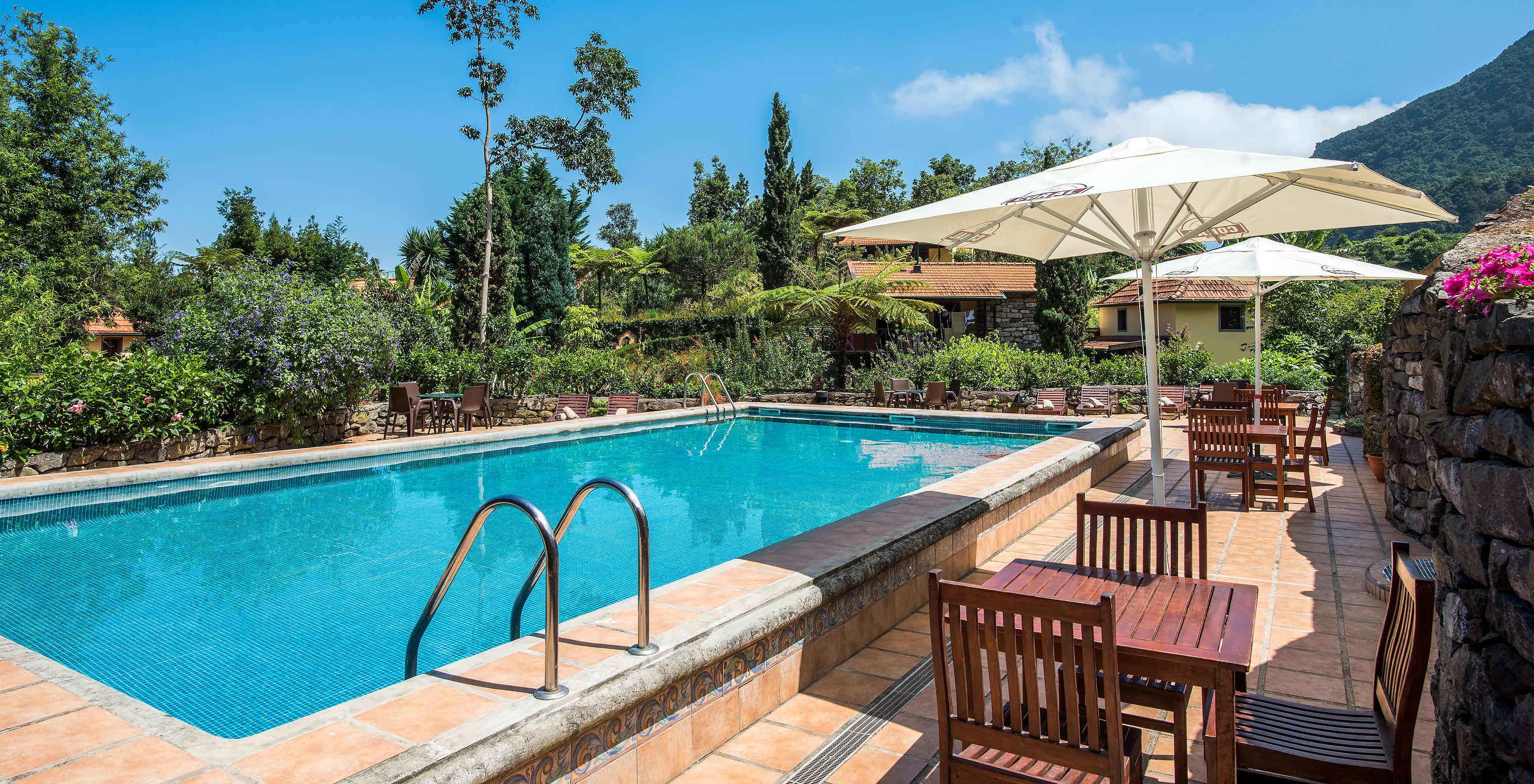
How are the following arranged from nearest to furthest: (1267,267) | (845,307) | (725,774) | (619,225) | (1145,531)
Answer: (725,774), (1145,531), (1267,267), (845,307), (619,225)

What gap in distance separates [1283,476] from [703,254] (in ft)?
90.1

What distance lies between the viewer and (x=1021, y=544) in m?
5.68

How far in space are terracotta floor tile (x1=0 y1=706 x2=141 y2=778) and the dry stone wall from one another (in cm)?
344

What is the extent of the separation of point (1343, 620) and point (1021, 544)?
203 centimetres

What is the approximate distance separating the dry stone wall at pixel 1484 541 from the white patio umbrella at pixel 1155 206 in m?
1.41

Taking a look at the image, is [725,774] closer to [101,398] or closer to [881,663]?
[881,663]

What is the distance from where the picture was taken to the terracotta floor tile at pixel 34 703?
7.60 ft

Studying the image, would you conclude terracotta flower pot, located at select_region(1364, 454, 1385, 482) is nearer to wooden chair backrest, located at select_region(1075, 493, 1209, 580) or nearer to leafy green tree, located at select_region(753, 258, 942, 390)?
wooden chair backrest, located at select_region(1075, 493, 1209, 580)

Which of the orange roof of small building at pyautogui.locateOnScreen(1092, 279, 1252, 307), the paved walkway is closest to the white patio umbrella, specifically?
the paved walkway

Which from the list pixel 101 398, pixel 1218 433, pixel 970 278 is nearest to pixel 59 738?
pixel 1218 433

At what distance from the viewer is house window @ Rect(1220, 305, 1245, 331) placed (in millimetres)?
30859

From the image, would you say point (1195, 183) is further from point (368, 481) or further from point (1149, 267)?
point (368, 481)

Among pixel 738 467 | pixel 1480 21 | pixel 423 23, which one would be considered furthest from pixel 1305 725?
pixel 1480 21

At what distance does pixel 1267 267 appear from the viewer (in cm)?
724
